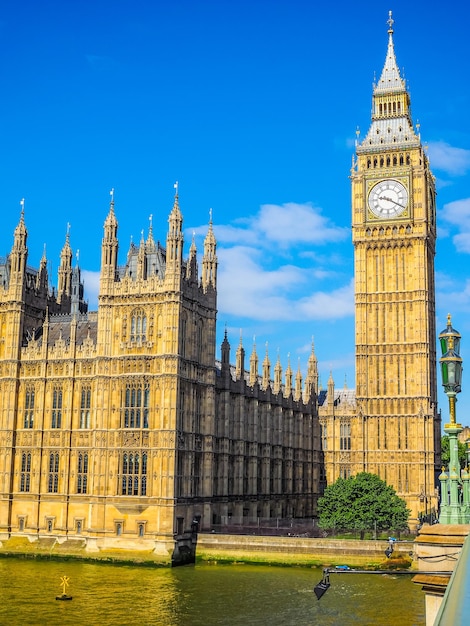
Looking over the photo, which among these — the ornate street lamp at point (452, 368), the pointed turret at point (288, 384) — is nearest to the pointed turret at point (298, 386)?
the pointed turret at point (288, 384)

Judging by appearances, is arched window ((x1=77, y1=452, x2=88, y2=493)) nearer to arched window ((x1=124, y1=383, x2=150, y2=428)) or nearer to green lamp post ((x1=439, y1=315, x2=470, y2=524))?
arched window ((x1=124, y1=383, x2=150, y2=428))

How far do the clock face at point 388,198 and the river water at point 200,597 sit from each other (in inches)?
2122

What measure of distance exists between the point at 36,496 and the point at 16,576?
484 inches

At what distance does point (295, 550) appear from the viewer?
61906 mm

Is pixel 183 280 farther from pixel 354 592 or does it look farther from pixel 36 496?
pixel 354 592

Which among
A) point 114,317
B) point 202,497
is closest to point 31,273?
point 114,317

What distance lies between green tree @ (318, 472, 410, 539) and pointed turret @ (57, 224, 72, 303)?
31.3m

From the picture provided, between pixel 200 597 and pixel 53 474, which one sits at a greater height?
pixel 53 474

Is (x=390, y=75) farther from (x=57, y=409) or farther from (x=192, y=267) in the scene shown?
(x=57, y=409)

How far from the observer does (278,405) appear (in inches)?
3575

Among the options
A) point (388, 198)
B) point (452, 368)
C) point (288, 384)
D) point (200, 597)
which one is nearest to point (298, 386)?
point (288, 384)

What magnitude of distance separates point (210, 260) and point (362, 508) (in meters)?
25.0

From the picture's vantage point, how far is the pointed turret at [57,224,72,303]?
264 ft

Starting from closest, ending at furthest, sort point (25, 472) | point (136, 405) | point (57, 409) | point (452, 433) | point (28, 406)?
point (452, 433) → point (136, 405) → point (57, 409) → point (25, 472) → point (28, 406)
